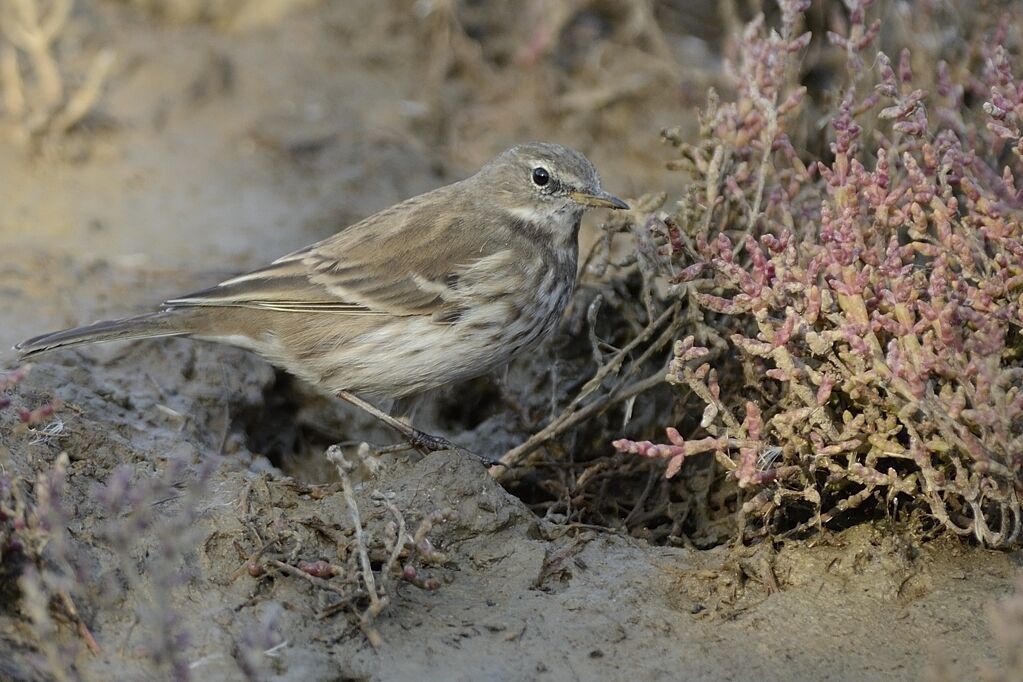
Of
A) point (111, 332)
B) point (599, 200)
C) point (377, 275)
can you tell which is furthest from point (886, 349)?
point (111, 332)

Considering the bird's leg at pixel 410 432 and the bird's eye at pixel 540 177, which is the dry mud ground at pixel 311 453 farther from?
the bird's eye at pixel 540 177

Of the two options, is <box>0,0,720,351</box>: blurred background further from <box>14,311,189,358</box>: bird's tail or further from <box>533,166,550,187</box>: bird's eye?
<box>533,166,550,187</box>: bird's eye

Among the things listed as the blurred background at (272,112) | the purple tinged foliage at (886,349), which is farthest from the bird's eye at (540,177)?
the blurred background at (272,112)

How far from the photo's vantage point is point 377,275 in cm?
589

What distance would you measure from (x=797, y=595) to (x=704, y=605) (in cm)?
34

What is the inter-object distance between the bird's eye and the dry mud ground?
4.35ft

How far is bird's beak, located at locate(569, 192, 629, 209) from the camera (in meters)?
5.77

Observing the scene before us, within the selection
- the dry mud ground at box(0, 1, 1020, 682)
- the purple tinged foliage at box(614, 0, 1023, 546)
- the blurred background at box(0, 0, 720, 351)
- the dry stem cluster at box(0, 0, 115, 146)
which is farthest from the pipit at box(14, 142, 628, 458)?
the dry stem cluster at box(0, 0, 115, 146)

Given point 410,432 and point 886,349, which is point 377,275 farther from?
point 886,349

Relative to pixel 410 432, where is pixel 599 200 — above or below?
above

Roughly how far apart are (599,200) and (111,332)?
2.44 metres

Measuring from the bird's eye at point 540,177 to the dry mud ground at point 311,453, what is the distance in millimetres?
1326

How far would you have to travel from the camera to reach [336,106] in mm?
8938

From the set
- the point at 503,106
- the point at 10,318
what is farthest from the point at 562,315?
the point at 503,106
